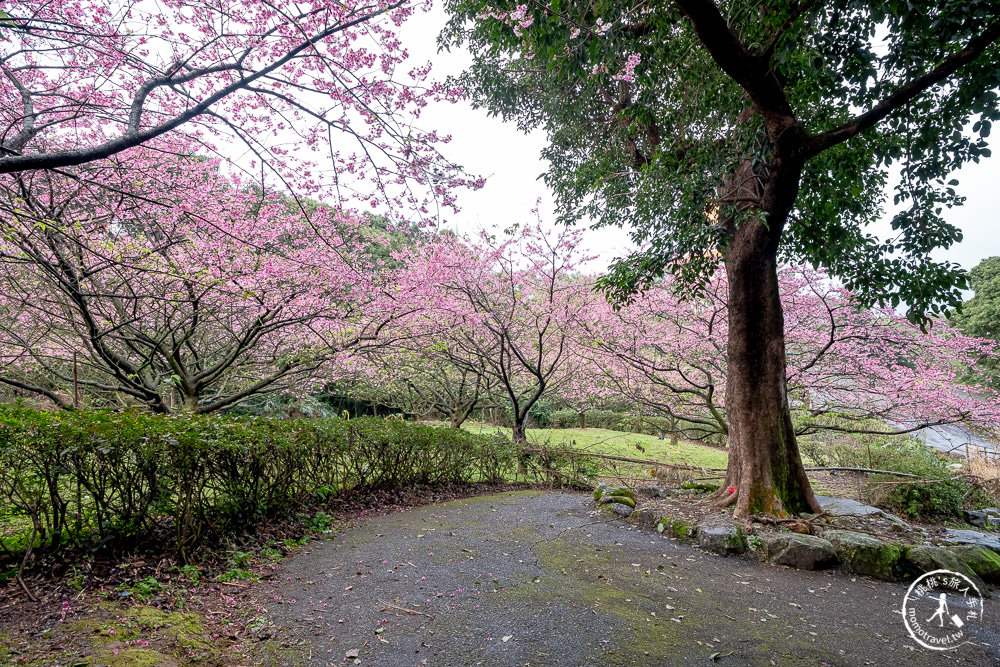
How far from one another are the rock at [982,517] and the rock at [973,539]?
2.04 m

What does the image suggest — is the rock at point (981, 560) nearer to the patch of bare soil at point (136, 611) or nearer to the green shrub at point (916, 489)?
the green shrub at point (916, 489)

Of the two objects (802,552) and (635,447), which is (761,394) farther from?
(635,447)

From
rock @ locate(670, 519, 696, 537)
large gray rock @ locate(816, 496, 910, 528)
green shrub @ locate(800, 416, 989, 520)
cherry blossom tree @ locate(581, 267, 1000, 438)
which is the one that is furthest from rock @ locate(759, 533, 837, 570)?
cherry blossom tree @ locate(581, 267, 1000, 438)

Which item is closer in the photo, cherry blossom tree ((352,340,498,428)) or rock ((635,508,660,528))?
rock ((635,508,660,528))

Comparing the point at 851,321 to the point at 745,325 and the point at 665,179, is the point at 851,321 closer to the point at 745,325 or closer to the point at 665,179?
the point at 745,325

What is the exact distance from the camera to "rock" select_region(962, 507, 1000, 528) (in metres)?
6.51

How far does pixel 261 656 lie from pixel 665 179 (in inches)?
216

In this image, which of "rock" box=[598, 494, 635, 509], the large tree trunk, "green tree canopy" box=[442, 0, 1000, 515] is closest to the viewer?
"green tree canopy" box=[442, 0, 1000, 515]

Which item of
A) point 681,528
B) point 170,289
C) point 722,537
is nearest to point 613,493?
point 681,528

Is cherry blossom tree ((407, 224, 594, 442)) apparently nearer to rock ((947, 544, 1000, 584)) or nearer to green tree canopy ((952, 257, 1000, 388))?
rock ((947, 544, 1000, 584))

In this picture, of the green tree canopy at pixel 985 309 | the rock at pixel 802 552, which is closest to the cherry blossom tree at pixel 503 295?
the rock at pixel 802 552

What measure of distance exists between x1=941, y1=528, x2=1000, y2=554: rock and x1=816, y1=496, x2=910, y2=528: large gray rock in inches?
16.0

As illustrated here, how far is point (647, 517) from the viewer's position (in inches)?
231

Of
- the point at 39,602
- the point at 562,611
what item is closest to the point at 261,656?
the point at 39,602
